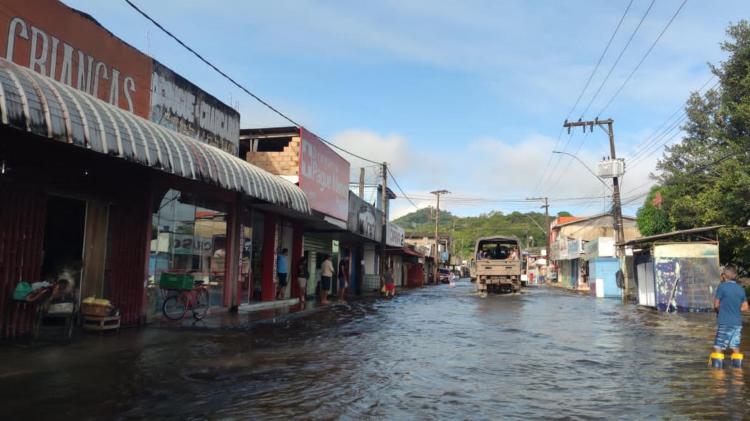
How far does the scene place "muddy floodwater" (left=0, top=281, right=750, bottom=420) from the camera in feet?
18.6

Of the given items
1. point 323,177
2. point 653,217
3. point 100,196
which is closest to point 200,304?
point 100,196

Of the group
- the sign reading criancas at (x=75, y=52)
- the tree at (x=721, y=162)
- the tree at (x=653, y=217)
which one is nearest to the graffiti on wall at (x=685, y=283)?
the tree at (x=721, y=162)

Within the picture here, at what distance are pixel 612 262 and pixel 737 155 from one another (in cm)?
1545

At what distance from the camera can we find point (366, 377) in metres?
7.41

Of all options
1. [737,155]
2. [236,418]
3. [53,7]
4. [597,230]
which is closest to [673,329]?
[737,155]

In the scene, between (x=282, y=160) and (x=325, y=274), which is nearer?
(x=282, y=160)

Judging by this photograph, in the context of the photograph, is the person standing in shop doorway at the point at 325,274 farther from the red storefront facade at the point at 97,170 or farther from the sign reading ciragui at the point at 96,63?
the sign reading ciragui at the point at 96,63

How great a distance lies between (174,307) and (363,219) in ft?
51.8

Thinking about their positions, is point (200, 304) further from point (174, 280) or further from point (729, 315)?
point (729, 315)

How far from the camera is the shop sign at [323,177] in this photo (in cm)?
1903

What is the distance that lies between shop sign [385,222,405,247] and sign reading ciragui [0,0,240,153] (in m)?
22.1

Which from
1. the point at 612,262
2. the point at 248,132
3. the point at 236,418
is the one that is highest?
the point at 248,132

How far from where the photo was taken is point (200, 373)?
288 inches

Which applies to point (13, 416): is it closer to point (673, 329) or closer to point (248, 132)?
point (673, 329)
